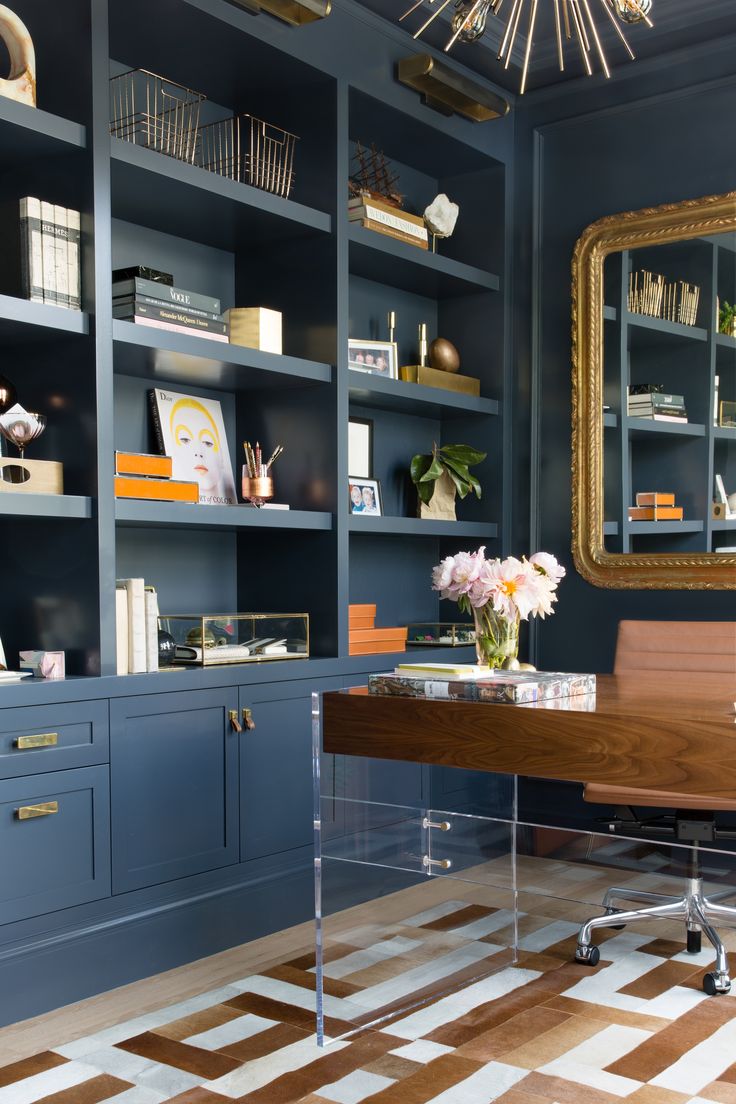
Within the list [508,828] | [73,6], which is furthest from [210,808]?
[73,6]

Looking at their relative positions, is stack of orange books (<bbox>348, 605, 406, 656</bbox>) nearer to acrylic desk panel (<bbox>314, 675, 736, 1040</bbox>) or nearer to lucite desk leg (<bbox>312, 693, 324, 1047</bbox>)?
acrylic desk panel (<bbox>314, 675, 736, 1040</bbox>)

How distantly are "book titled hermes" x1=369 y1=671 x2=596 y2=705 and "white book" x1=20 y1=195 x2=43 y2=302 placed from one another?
1.36 meters

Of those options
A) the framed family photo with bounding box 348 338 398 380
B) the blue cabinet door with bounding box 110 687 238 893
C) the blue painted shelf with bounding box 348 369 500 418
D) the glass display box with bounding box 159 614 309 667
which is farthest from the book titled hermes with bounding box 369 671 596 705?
the framed family photo with bounding box 348 338 398 380

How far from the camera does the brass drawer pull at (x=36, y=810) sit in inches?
107

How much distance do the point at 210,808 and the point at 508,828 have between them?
3.12 ft

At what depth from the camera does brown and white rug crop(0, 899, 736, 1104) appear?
2326 mm

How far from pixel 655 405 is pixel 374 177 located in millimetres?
1402

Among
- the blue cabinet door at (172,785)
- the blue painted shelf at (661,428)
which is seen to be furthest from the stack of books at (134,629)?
the blue painted shelf at (661,428)

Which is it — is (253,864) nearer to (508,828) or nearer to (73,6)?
(508,828)

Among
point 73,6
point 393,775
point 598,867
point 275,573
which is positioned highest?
point 73,6

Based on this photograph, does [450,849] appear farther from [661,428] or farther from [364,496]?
[661,428]

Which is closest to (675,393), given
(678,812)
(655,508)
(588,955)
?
(655,508)

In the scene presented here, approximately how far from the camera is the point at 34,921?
9.10ft

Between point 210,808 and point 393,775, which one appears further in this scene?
point 210,808
